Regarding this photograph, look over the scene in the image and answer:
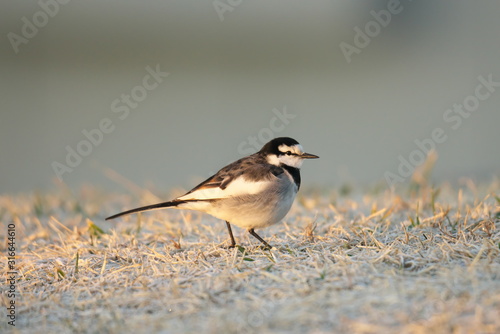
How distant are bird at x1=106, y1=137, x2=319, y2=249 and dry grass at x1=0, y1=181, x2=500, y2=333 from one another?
7.5 inches

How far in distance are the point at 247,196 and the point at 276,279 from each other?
1183mm

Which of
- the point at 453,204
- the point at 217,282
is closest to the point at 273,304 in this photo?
the point at 217,282

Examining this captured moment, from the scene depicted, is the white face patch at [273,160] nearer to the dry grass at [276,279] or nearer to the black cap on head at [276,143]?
the black cap on head at [276,143]

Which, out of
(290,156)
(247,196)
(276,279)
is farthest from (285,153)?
(276,279)

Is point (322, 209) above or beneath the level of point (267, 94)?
beneath

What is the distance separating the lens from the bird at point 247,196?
12.6ft

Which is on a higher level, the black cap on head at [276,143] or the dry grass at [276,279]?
the black cap on head at [276,143]

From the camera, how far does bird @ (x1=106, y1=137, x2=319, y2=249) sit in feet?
12.6

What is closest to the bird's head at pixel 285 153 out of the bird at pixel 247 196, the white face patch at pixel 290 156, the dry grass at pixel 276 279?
the white face patch at pixel 290 156

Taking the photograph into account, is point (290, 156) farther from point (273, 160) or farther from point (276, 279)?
point (276, 279)

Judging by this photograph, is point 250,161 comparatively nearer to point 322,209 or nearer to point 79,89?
point 322,209

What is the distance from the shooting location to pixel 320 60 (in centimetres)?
1143

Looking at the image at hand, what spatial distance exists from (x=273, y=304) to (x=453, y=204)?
2.98m

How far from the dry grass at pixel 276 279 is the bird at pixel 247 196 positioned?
0.63 ft
